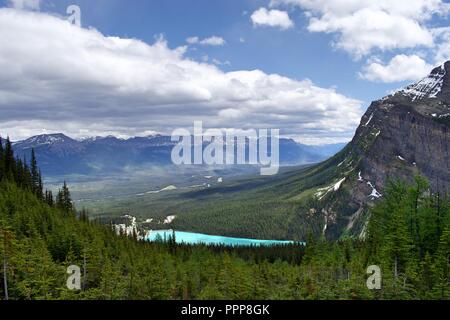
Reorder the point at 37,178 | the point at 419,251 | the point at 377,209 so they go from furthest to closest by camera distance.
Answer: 1. the point at 37,178
2. the point at 377,209
3. the point at 419,251

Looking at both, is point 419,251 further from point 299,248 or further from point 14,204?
point 299,248

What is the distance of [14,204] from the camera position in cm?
9906

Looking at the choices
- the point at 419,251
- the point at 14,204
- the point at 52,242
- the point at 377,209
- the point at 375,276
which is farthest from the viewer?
the point at 14,204

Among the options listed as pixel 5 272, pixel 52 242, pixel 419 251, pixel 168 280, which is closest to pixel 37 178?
pixel 52 242

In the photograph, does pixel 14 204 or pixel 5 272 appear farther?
pixel 14 204

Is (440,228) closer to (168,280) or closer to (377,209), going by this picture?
(377,209)

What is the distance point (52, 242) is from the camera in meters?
79.0

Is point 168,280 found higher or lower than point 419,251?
lower

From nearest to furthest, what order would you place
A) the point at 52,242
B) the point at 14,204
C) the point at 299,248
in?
the point at 52,242, the point at 14,204, the point at 299,248
